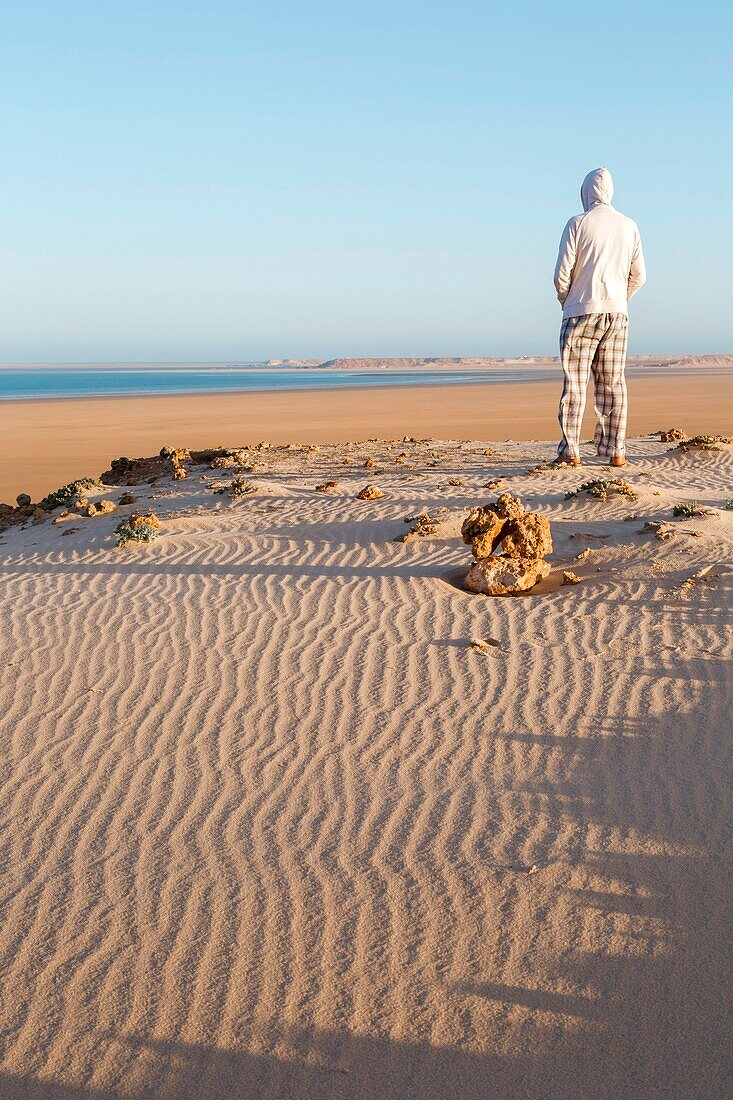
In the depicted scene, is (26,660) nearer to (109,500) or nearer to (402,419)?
(109,500)

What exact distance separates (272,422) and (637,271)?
20.3 metres

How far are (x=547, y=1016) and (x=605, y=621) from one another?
3.38 m

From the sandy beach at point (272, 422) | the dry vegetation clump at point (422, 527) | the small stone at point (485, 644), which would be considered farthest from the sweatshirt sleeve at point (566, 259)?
the sandy beach at point (272, 422)

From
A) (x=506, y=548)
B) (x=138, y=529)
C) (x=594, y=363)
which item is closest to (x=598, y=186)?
(x=594, y=363)

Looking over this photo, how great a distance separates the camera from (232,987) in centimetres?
320

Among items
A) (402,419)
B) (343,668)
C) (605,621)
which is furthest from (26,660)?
(402,419)

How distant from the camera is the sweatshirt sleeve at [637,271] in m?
9.50

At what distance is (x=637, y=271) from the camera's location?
31.6ft

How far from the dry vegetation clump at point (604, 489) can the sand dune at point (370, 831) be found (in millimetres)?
1152

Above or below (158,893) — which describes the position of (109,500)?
above

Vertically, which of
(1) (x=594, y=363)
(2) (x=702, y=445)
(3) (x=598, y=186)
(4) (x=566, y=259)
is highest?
(3) (x=598, y=186)

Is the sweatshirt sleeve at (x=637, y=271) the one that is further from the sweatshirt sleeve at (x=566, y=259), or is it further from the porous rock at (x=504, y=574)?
the porous rock at (x=504, y=574)

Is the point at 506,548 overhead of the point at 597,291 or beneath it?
beneath

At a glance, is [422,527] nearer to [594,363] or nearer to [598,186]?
[594,363]
